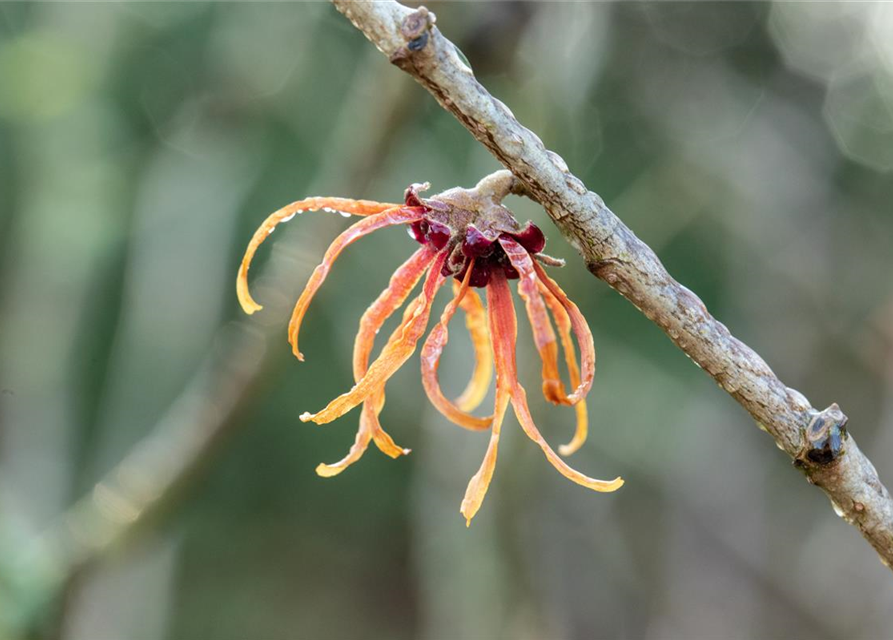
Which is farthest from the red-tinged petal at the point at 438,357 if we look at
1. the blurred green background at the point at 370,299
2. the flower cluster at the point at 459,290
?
the blurred green background at the point at 370,299

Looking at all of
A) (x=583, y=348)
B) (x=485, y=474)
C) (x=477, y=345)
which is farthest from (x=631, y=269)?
(x=477, y=345)

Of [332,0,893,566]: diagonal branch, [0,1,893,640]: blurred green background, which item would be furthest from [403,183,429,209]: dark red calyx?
[0,1,893,640]: blurred green background

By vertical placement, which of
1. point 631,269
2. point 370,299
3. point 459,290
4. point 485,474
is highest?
point 631,269

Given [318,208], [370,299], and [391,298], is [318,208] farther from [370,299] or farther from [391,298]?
[370,299]

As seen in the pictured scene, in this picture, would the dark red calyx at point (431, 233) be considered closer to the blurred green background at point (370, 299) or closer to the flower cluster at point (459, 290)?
the flower cluster at point (459, 290)

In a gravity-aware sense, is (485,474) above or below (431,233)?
below

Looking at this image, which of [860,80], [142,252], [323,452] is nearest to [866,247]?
[860,80]
